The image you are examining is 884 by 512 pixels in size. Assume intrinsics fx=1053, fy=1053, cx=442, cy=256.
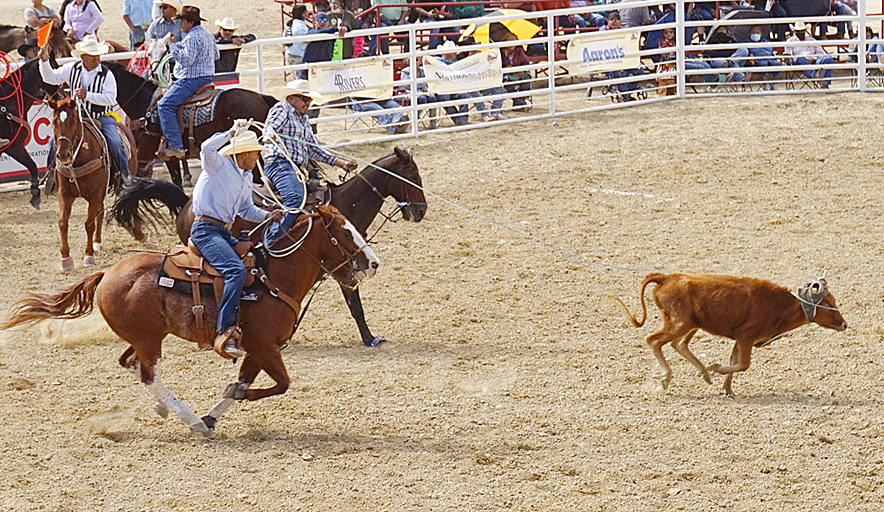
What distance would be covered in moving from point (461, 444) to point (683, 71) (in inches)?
441

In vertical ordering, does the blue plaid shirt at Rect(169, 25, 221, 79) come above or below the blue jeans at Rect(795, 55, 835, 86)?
above

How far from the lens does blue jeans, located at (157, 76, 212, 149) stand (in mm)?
10570

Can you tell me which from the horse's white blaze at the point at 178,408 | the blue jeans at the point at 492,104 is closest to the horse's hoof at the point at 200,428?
the horse's white blaze at the point at 178,408

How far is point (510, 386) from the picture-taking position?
Answer: 687cm

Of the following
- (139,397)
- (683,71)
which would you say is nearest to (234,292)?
(139,397)

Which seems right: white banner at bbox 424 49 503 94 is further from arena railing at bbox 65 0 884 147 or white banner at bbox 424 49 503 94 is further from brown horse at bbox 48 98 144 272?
brown horse at bbox 48 98 144 272

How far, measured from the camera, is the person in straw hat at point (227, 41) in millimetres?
13039

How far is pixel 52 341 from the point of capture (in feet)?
25.6

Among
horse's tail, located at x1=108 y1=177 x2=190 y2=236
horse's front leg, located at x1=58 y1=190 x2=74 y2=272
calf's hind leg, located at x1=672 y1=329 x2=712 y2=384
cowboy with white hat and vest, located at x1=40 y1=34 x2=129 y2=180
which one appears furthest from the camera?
cowboy with white hat and vest, located at x1=40 y1=34 x2=129 y2=180

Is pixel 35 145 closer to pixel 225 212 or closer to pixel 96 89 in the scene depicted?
pixel 96 89

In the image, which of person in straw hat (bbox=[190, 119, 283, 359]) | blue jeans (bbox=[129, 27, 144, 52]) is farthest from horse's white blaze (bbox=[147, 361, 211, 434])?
blue jeans (bbox=[129, 27, 144, 52])

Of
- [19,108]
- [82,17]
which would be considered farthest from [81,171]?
[82,17]

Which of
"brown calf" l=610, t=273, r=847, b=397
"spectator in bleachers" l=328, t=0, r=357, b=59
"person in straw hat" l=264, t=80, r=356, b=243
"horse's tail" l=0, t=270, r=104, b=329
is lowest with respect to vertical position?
"brown calf" l=610, t=273, r=847, b=397

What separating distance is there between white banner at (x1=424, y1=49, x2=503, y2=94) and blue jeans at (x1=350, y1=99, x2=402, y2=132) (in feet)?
1.93
